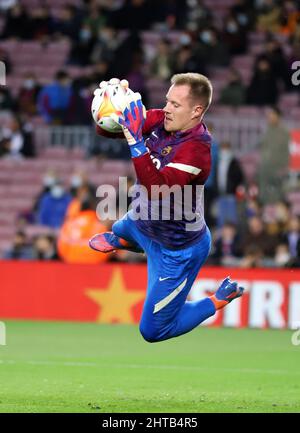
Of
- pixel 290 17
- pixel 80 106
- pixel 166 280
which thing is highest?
pixel 290 17

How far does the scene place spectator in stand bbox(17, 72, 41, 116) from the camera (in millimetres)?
23094

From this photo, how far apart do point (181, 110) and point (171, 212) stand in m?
0.91

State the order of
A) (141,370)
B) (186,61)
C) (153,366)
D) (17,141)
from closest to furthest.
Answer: (141,370) < (153,366) < (17,141) < (186,61)

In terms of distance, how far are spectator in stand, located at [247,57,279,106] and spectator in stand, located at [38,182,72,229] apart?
431cm

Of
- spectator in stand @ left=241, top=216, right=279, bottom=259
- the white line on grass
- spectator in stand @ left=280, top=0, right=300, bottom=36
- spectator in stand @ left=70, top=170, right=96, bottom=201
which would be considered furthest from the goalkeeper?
spectator in stand @ left=280, top=0, right=300, bottom=36

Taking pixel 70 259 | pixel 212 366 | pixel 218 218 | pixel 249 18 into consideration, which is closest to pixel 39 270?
pixel 70 259

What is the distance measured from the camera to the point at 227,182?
19.6m

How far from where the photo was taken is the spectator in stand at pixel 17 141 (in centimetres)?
2225

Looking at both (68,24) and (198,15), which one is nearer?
(198,15)

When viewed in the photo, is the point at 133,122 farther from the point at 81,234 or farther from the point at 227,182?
the point at 227,182

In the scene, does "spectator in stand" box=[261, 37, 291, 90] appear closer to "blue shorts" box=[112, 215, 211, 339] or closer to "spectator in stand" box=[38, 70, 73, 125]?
"spectator in stand" box=[38, 70, 73, 125]

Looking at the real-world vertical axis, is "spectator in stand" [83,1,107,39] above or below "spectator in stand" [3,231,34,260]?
above

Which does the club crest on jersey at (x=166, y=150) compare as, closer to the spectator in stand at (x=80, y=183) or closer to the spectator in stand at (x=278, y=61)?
the spectator in stand at (x=80, y=183)

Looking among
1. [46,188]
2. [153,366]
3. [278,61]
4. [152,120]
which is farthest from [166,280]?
[278,61]
